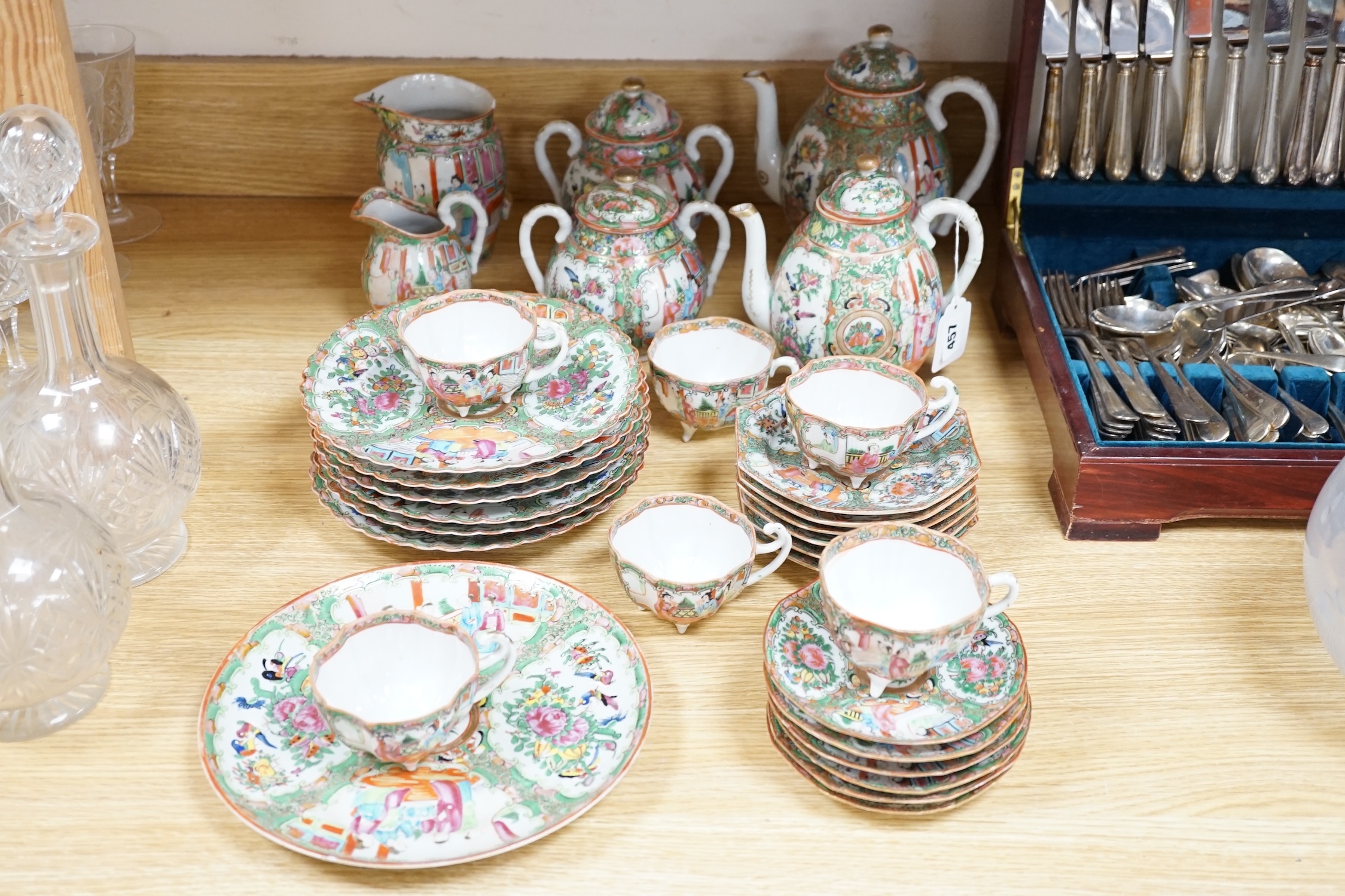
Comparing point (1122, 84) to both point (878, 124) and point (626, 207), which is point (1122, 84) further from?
point (626, 207)

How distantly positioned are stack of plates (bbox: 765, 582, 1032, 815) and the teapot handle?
58cm

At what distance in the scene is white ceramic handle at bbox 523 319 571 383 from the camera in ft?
3.53

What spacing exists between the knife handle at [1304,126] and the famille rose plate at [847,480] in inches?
18.6

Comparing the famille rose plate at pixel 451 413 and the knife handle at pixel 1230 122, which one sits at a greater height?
the knife handle at pixel 1230 122

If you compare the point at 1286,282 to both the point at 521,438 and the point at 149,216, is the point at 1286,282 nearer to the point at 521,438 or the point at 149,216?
the point at 521,438

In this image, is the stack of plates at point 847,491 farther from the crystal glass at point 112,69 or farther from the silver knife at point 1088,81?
the crystal glass at point 112,69

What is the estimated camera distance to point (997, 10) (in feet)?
4.48

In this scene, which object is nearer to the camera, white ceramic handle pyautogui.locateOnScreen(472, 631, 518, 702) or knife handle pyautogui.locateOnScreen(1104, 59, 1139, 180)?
white ceramic handle pyautogui.locateOnScreen(472, 631, 518, 702)

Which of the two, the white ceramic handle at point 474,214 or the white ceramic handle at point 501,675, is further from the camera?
the white ceramic handle at point 474,214

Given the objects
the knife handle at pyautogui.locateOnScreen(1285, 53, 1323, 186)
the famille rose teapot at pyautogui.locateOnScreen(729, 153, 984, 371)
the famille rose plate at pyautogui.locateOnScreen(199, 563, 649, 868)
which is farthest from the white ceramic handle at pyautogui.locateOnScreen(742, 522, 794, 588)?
the knife handle at pyautogui.locateOnScreen(1285, 53, 1323, 186)

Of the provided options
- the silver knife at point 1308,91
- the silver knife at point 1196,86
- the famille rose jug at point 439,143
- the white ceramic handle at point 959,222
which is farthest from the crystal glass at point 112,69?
the silver knife at point 1308,91

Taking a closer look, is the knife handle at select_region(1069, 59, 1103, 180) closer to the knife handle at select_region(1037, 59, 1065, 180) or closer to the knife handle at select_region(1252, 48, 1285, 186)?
the knife handle at select_region(1037, 59, 1065, 180)

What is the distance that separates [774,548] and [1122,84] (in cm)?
61

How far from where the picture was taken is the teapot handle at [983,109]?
1.26 metres
